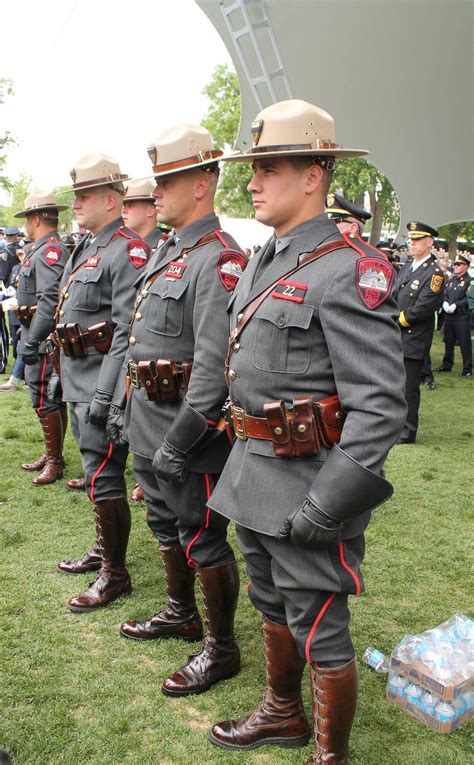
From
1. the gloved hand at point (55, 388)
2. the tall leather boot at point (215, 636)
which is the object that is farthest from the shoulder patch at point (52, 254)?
the tall leather boot at point (215, 636)

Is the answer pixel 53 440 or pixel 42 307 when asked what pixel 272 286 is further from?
pixel 53 440

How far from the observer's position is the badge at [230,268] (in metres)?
2.87

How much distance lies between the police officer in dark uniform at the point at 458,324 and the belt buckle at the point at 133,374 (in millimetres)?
9645

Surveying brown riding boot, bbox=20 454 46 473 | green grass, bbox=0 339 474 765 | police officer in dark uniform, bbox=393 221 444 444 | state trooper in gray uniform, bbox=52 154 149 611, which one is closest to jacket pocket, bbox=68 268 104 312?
state trooper in gray uniform, bbox=52 154 149 611

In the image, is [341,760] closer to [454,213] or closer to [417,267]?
[417,267]

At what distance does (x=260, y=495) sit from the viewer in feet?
7.57

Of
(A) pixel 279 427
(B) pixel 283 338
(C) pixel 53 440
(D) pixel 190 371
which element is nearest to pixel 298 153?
(B) pixel 283 338

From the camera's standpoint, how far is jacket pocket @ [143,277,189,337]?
2.99 meters

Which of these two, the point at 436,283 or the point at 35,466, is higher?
the point at 436,283

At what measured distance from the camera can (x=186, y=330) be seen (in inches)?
119

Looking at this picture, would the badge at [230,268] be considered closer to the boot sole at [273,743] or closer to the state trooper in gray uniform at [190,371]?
the state trooper in gray uniform at [190,371]

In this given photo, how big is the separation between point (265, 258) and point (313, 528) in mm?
994

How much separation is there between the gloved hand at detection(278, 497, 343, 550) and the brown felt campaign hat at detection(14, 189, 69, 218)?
416 cm

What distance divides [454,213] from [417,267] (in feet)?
25.7
